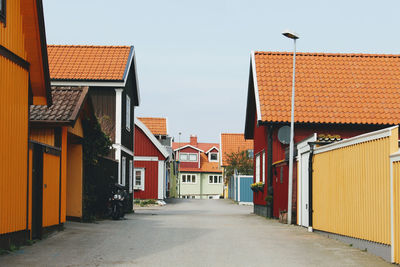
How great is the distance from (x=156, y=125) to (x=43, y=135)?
43.1m

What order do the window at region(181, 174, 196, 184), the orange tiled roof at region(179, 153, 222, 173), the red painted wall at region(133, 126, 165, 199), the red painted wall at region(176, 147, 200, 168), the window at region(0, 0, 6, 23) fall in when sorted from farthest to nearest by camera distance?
the red painted wall at region(176, 147, 200, 168) < the orange tiled roof at region(179, 153, 222, 173) < the window at region(181, 174, 196, 184) < the red painted wall at region(133, 126, 165, 199) < the window at region(0, 0, 6, 23)

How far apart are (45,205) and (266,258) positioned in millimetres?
5381

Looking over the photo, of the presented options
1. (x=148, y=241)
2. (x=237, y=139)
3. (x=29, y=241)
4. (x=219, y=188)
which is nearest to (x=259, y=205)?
(x=148, y=241)

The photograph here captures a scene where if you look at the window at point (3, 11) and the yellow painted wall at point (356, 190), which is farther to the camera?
the window at point (3, 11)

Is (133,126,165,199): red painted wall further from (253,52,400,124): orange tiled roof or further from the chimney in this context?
the chimney

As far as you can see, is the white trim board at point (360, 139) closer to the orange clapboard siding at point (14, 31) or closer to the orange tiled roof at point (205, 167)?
the orange clapboard siding at point (14, 31)

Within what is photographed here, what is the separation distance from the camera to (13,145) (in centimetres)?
1180

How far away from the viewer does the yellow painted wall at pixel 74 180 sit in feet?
59.5

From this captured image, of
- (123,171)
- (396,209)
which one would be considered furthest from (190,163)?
(396,209)

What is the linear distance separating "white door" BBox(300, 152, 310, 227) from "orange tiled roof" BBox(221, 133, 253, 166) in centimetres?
5096

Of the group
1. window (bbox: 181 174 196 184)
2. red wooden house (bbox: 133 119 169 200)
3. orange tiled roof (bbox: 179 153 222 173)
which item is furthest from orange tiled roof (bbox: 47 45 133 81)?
orange tiled roof (bbox: 179 153 222 173)

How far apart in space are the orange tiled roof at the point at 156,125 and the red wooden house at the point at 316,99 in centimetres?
2916

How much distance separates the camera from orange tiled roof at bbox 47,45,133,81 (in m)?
28.0

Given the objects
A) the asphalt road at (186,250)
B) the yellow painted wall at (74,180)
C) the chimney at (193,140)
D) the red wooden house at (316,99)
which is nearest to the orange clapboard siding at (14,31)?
the asphalt road at (186,250)
